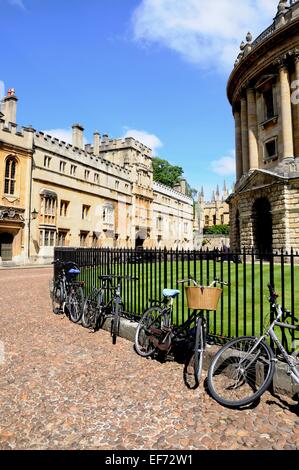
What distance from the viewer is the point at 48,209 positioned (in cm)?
3181

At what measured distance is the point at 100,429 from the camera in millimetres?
3473

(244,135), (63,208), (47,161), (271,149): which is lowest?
(63,208)

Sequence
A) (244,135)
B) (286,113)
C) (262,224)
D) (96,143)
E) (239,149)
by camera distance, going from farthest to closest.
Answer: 1. (96,143)
2. (239,149)
3. (244,135)
4. (262,224)
5. (286,113)

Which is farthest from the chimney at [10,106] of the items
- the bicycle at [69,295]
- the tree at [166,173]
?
the tree at [166,173]

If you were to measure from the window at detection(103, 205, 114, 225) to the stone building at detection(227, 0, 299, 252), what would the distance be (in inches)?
690

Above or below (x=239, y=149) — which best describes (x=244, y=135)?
above

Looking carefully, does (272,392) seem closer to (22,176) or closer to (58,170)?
(22,176)

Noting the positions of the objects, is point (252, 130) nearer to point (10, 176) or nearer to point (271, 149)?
point (271, 149)

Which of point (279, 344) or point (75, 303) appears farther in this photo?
point (75, 303)

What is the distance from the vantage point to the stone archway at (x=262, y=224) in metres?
24.6

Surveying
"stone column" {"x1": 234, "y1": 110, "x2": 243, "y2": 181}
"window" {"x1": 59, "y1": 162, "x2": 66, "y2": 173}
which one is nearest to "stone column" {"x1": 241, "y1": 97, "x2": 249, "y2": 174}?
"stone column" {"x1": 234, "y1": 110, "x2": 243, "y2": 181}

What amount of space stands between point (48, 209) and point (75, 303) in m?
25.0

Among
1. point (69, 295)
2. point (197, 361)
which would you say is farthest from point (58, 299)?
point (197, 361)

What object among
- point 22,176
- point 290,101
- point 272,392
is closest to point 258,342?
point 272,392
